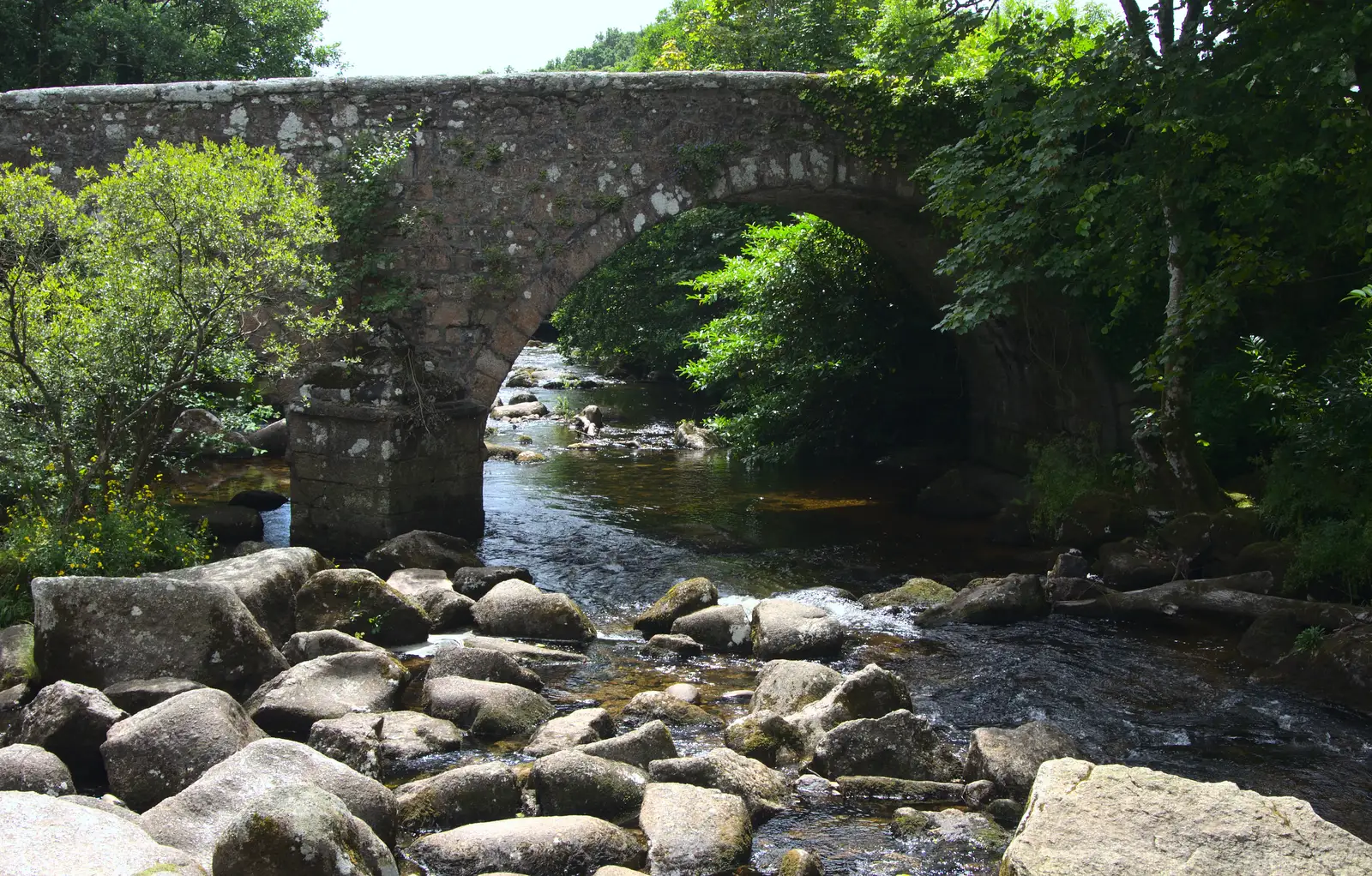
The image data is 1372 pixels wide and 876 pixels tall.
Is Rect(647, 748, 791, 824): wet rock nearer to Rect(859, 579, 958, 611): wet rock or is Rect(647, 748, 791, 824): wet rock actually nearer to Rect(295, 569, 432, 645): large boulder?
Rect(295, 569, 432, 645): large boulder

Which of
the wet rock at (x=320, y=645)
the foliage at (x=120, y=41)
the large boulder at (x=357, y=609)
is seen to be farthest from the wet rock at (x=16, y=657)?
the foliage at (x=120, y=41)

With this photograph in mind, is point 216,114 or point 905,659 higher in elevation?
point 216,114

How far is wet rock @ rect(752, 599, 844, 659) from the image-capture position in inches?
297

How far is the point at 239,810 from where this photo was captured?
14.5 feet

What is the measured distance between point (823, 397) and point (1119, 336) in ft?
15.1

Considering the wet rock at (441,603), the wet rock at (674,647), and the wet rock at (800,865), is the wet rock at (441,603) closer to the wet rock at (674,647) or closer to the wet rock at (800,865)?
the wet rock at (674,647)

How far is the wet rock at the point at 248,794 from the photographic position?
4.31m

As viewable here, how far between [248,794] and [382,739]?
1.24 m

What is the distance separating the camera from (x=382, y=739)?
5.73m

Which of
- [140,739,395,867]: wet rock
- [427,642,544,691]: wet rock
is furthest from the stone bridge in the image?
[140,739,395,867]: wet rock

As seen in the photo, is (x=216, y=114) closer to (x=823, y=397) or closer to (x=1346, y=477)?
(x=823, y=397)

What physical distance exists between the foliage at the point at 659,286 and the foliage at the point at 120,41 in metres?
7.17

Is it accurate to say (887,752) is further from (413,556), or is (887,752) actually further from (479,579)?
(413,556)

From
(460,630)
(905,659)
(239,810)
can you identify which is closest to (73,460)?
(460,630)
